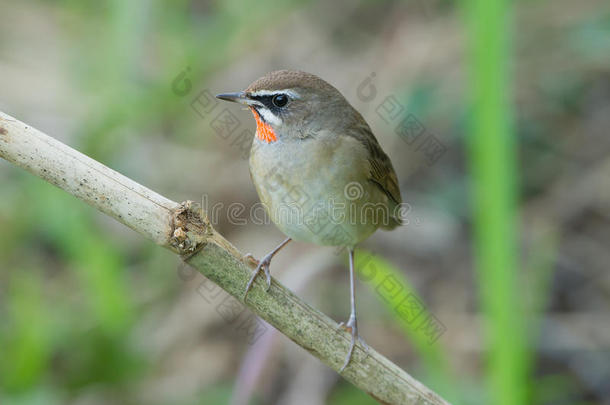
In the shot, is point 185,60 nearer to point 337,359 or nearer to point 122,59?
point 122,59

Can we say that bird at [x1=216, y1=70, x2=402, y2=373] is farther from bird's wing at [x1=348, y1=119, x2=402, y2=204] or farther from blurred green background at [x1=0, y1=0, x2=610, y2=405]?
blurred green background at [x1=0, y1=0, x2=610, y2=405]

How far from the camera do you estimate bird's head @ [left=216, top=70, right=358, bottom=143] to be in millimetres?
3281

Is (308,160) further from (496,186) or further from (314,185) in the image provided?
(496,186)

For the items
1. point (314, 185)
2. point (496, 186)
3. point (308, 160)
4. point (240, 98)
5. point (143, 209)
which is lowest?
point (496, 186)

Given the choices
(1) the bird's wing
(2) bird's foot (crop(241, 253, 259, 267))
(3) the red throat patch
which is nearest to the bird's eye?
(3) the red throat patch

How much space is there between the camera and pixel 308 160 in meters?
3.37

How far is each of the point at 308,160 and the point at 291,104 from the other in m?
0.29

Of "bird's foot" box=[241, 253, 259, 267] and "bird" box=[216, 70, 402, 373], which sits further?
"bird" box=[216, 70, 402, 373]

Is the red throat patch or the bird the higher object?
the red throat patch

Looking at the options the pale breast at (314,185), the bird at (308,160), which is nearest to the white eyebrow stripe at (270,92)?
the bird at (308,160)

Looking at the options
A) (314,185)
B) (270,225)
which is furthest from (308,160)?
(270,225)

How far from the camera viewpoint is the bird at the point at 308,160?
131 inches

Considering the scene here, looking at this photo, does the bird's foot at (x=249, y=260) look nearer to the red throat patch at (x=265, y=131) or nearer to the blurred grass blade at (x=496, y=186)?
the red throat patch at (x=265, y=131)

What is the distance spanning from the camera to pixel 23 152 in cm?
224
